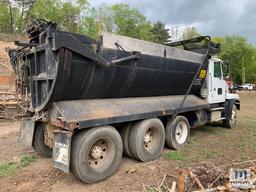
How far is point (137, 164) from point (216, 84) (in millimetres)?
4954

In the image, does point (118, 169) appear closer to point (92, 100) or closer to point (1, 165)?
point (92, 100)

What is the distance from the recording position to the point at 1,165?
6.61m

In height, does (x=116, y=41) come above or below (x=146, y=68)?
above

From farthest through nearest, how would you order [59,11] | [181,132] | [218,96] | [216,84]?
1. [59,11]
2. [218,96]
3. [216,84]
4. [181,132]

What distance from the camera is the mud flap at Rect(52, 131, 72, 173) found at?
17.1 feet

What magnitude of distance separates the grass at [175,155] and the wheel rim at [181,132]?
0.72 m

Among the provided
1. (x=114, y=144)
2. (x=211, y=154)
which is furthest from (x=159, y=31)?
(x=114, y=144)

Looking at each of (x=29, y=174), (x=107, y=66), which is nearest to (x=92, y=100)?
(x=107, y=66)

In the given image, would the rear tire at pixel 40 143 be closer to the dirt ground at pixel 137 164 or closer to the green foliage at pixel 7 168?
the dirt ground at pixel 137 164

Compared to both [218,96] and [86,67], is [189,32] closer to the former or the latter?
[218,96]

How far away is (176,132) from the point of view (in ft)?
26.6

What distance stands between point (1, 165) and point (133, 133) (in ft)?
10.3

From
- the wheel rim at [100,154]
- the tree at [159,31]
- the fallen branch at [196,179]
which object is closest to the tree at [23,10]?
Result: the tree at [159,31]

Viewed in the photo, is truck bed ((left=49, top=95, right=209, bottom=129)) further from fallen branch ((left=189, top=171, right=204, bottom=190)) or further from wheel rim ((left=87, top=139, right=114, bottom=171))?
fallen branch ((left=189, top=171, right=204, bottom=190))
